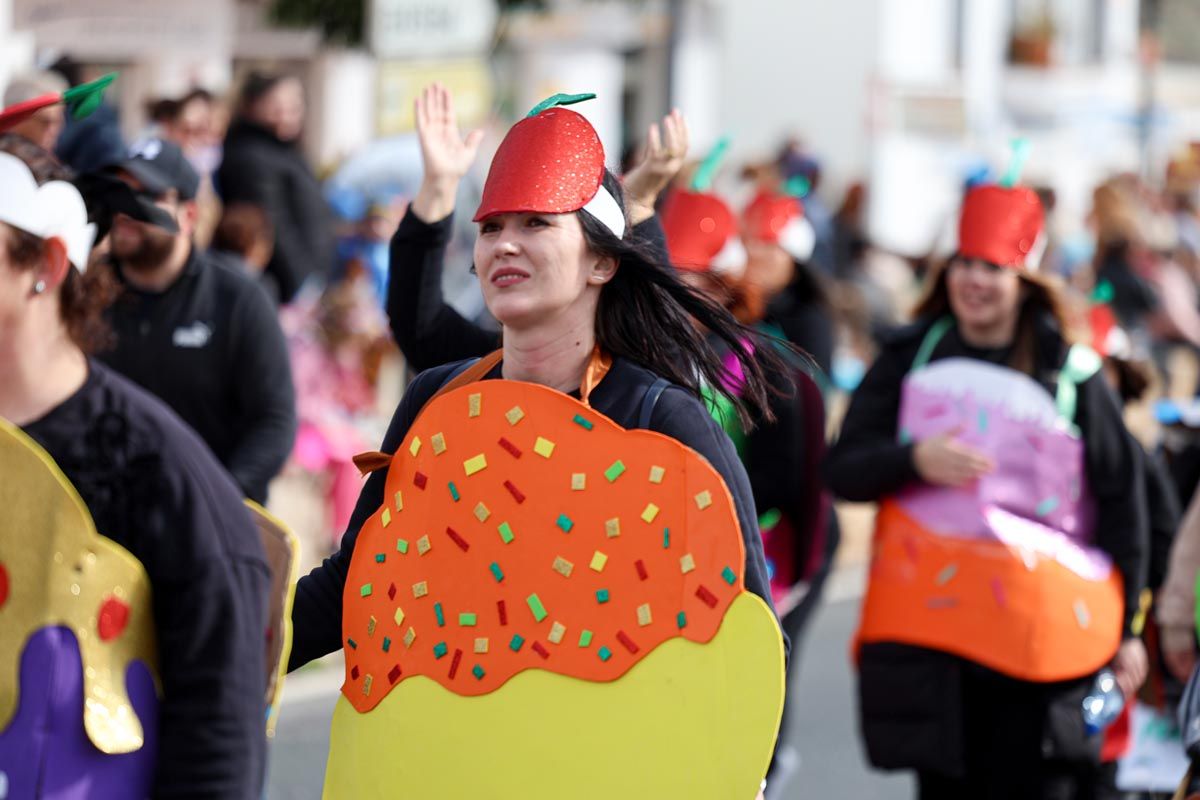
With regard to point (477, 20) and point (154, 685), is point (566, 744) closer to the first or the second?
point (154, 685)

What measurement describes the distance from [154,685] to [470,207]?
450 inches

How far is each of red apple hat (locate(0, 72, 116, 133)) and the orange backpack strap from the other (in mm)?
839

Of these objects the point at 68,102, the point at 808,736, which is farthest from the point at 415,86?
the point at 68,102

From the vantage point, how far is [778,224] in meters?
7.09

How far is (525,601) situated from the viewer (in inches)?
120

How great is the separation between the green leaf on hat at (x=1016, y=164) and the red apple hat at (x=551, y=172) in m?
2.79

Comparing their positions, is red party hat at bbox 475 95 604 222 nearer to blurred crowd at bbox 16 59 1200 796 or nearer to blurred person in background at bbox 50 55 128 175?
blurred crowd at bbox 16 59 1200 796

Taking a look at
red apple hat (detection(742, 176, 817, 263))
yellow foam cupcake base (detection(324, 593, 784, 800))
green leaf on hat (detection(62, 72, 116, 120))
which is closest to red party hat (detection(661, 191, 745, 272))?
red apple hat (detection(742, 176, 817, 263))

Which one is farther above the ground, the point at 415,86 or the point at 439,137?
the point at 439,137

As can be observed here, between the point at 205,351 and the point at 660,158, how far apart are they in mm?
1555

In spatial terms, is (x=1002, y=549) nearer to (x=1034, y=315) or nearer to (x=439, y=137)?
(x=1034, y=315)

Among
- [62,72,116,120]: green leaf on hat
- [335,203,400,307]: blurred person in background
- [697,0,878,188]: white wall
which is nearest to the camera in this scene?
[62,72,116,120]: green leaf on hat

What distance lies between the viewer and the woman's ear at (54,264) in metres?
3.32

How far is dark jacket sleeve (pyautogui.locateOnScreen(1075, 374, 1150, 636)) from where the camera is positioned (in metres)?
5.44
